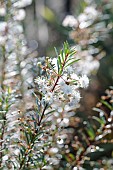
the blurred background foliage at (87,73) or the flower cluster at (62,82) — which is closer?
the flower cluster at (62,82)

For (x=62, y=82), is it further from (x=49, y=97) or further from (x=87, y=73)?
(x=87, y=73)

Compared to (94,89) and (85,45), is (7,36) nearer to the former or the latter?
(85,45)

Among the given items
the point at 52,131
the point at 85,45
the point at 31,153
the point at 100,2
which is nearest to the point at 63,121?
the point at 52,131

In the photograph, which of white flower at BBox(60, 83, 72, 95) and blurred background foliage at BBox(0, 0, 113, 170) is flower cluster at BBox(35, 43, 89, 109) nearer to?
white flower at BBox(60, 83, 72, 95)

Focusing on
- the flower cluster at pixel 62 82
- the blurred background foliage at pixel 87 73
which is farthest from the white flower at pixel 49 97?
the blurred background foliage at pixel 87 73

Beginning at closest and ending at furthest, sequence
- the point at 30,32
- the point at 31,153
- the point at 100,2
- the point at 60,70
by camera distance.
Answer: the point at 60,70 → the point at 31,153 → the point at 100,2 → the point at 30,32

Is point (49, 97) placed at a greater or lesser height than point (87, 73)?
lesser

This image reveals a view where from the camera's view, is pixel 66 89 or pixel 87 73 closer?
pixel 66 89

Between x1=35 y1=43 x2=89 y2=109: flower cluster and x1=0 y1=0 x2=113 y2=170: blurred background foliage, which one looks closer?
x1=35 y1=43 x2=89 y2=109: flower cluster

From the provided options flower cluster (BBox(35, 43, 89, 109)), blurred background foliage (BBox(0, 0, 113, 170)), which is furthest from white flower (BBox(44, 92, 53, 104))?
blurred background foliage (BBox(0, 0, 113, 170))

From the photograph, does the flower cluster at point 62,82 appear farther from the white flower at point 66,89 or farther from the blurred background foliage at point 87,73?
the blurred background foliage at point 87,73

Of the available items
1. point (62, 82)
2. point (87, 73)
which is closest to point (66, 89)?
point (62, 82)
